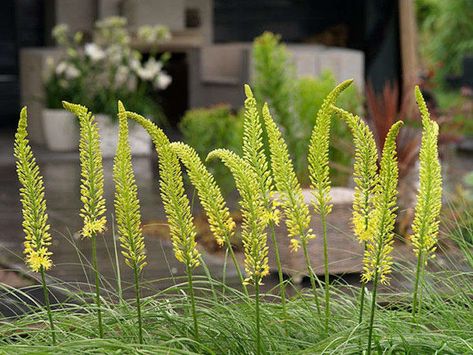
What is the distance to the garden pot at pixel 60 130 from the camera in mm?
11164

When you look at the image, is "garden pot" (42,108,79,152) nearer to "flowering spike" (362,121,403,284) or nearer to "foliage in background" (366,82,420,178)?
"foliage in background" (366,82,420,178)

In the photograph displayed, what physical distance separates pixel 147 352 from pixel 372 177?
1.88 ft

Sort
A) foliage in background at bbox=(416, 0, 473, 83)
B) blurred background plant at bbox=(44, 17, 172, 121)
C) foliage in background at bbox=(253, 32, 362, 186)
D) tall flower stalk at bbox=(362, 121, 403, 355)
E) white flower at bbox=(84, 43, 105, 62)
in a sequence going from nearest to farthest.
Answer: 1. tall flower stalk at bbox=(362, 121, 403, 355)
2. foliage in background at bbox=(253, 32, 362, 186)
3. white flower at bbox=(84, 43, 105, 62)
4. blurred background plant at bbox=(44, 17, 172, 121)
5. foliage in background at bbox=(416, 0, 473, 83)

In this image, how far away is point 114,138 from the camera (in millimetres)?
11055

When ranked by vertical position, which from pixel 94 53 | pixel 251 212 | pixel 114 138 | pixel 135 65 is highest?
pixel 251 212

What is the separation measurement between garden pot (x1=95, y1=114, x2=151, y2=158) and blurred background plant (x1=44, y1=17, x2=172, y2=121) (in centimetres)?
9

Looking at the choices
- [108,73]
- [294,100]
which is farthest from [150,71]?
[294,100]

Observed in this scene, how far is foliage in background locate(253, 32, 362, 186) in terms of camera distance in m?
7.93

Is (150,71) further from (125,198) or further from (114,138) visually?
(125,198)

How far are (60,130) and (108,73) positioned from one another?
2.22ft

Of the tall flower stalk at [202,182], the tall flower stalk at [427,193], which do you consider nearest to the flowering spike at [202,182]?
the tall flower stalk at [202,182]

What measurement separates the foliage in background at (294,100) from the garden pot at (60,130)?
10.8ft

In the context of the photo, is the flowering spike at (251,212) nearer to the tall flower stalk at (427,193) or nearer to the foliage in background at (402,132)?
the tall flower stalk at (427,193)

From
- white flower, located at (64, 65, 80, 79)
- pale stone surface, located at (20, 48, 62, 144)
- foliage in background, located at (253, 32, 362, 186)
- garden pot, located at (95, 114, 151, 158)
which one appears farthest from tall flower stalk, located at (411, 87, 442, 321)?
pale stone surface, located at (20, 48, 62, 144)
